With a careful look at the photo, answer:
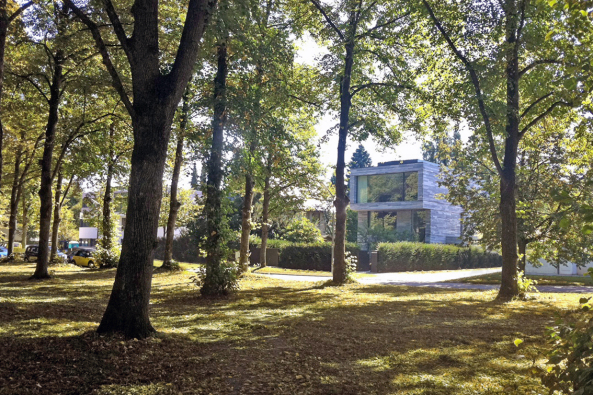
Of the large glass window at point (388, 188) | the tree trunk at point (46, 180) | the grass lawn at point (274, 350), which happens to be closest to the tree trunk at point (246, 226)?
the tree trunk at point (46, 180)

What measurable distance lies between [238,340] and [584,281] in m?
23.1

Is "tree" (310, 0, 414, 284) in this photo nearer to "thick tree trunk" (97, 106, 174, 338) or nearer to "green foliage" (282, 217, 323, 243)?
"thick tree trunk" (97, 106, 174, 338)

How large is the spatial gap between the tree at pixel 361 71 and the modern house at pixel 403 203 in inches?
935

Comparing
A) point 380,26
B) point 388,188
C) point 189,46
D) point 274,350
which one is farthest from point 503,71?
point 388,188

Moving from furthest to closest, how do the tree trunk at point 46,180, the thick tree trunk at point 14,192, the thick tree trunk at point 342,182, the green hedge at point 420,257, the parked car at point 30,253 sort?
1. the parked car at point 30,253
2. the green hedge at point 420,257
3. the thick tree trunk at point 14,192
4. the tree trunk at point 46,180
5. the thick tree trunk at point 342,182

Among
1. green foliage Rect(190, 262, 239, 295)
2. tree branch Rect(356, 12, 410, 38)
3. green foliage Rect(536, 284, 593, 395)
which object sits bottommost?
green foliage Rect(190, 262, 239, 295)

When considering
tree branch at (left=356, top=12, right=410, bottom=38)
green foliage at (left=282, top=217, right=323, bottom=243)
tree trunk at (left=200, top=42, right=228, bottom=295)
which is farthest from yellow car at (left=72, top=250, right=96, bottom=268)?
tree branch at (left=356, top=12, right=410, bottom=38)

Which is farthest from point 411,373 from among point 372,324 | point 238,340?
point 372,324

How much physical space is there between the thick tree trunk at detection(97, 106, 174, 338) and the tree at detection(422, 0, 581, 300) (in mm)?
9572

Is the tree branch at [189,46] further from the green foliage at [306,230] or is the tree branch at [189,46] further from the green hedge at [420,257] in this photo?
the green hedge at [420,257]

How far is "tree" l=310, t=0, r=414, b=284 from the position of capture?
1825 centimetres

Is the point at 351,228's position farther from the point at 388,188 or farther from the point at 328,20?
the point at 328,20

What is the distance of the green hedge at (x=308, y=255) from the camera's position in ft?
125

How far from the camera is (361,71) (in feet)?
64.6
